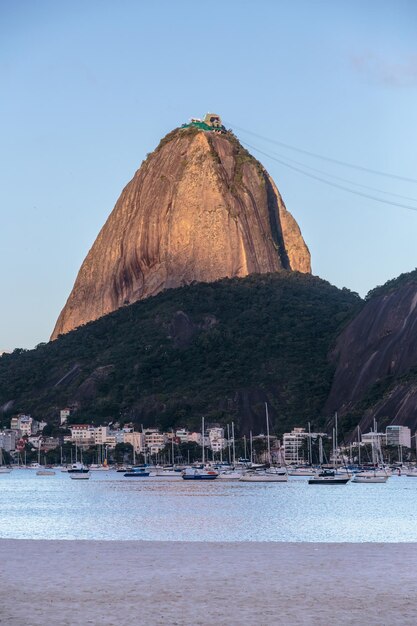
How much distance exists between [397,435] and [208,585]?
491 feet

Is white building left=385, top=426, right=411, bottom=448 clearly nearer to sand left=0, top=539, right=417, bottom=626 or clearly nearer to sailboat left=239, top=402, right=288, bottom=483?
sailboat left=239, top=402, right=288, bottom=483

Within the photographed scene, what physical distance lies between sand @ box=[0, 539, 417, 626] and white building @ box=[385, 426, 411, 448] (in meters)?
136

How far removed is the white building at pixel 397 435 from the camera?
174212 mm

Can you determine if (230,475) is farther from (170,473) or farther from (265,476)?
(170,473)

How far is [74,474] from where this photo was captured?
182375 mm

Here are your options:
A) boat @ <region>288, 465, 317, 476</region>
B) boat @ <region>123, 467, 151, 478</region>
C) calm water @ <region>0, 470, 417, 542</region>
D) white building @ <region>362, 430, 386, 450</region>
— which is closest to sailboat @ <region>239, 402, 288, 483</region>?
boat @ <region>288, 465, 317, 476</region>

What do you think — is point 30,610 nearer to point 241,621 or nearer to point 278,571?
point 241,621

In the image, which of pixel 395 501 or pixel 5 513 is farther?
pixel 395 501

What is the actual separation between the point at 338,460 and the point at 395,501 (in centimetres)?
9066

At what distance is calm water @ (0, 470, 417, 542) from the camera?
52.7m

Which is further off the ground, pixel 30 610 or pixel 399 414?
pixel 399 414

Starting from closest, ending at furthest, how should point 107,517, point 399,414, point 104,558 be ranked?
point 104,558 < point 107,517 < point 399,414

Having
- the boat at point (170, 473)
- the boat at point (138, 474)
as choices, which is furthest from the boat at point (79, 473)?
the boat at point (170, 473)

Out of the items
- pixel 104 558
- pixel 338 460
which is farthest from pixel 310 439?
pixel 104 558
